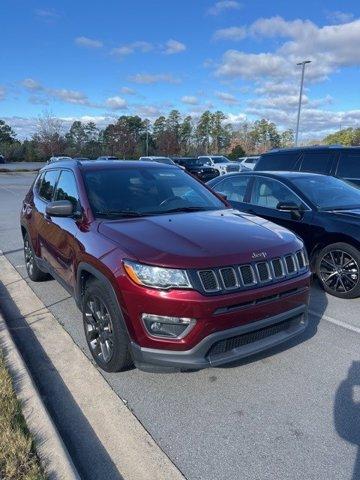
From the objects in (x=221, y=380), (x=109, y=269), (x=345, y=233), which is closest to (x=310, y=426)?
(x=221, y=380)

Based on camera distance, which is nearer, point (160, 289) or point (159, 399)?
point (160, 289)

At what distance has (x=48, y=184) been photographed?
532 cm

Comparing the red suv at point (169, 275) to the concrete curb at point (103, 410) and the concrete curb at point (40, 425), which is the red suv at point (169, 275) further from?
the concrete curb at point (40, 425)

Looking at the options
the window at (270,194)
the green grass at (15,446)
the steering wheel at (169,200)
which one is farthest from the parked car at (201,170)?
the green grass at (15,446)

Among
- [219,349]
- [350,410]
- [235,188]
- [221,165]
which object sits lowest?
[221,165]

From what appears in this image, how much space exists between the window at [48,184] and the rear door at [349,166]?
18.1ft

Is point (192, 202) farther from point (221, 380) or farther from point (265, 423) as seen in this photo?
point (265, 423)

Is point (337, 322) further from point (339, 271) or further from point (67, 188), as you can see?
point (67, 188)

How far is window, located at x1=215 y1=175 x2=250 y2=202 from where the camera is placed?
6807 millimetres

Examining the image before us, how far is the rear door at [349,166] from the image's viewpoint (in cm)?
812

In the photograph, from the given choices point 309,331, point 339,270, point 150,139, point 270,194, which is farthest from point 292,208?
point 150,139

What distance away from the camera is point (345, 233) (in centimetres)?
521

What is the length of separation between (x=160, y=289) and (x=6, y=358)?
1639 millimetres

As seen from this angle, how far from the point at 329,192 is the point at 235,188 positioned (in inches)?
60.7
